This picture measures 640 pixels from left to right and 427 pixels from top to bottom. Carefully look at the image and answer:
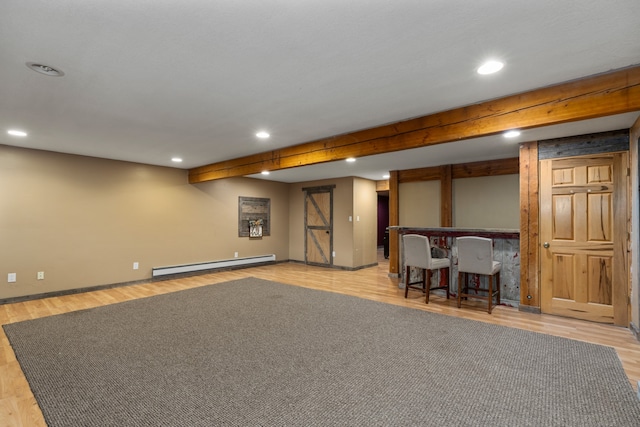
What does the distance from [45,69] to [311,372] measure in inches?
117

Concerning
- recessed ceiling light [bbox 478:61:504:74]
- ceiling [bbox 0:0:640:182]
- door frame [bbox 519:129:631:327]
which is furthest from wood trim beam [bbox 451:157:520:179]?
recessed ceiling light [bbox 478:61:504:74]

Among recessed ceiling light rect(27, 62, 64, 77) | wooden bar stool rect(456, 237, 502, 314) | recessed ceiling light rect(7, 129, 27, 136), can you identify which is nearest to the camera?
recessed ceiling light rect(27, 62, 64, 77)

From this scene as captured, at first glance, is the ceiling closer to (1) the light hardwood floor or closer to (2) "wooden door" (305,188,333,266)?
(1) the light hardwood floor

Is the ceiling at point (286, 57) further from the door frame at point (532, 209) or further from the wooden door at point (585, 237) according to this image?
the wooden door at point (585, 237)

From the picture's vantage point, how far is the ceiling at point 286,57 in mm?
1599

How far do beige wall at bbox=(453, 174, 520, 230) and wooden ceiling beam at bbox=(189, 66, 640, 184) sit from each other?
9.57ft

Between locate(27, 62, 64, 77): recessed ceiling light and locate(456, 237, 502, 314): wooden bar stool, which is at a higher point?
locate(27, 62, 64, 77): recessed ceiling light

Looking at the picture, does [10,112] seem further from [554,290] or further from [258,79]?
[554,290]

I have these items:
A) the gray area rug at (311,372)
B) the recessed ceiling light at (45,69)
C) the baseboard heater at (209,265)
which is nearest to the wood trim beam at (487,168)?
the gray area rug at (311,372)

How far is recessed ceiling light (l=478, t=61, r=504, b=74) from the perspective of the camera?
213 centimetres

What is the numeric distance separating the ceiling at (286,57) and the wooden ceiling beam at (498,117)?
12 cm

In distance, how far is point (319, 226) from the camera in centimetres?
792

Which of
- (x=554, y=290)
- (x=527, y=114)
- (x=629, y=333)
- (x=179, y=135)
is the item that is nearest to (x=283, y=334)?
(x=179, y=135)

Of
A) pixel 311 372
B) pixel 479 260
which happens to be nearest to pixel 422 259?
pixel 479 260
